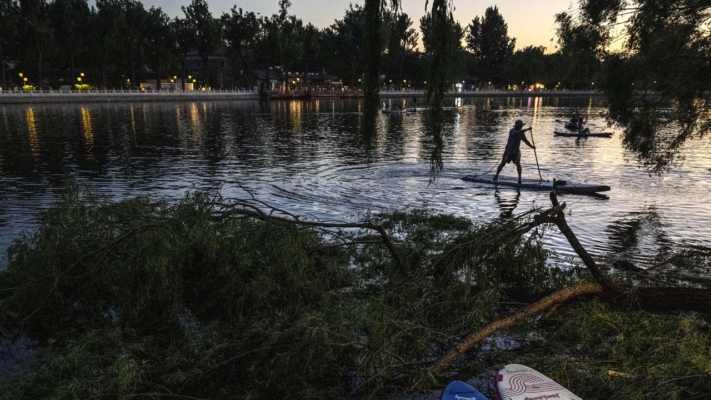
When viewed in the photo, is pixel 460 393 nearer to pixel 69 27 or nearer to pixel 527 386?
pixel 527 386

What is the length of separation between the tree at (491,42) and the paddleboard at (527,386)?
158583mm

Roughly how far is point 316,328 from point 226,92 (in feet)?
327

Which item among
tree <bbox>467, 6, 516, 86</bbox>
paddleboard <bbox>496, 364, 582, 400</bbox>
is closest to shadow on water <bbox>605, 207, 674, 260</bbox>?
paddleboard <bbox>496, 364, 582, 400</bbox>

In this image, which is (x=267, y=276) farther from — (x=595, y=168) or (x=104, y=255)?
(x=595, y=168)

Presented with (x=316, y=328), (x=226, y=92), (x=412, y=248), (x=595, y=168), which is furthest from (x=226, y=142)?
(x=226, y=92)

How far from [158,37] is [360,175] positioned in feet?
299

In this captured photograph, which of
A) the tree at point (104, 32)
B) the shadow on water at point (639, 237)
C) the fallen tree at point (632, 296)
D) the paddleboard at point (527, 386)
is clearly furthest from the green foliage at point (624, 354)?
the tree at point (104, 32)

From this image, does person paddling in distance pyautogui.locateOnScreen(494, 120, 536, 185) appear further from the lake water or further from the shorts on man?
the lake water

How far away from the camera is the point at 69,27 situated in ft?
288

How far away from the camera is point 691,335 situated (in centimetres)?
669

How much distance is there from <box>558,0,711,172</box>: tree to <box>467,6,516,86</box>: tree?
14585 cm

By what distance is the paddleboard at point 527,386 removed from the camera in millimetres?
5422

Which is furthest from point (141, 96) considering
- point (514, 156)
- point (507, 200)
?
point (507, 200)

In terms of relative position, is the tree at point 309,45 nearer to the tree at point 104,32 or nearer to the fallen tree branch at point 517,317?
the tree at point 104,32
